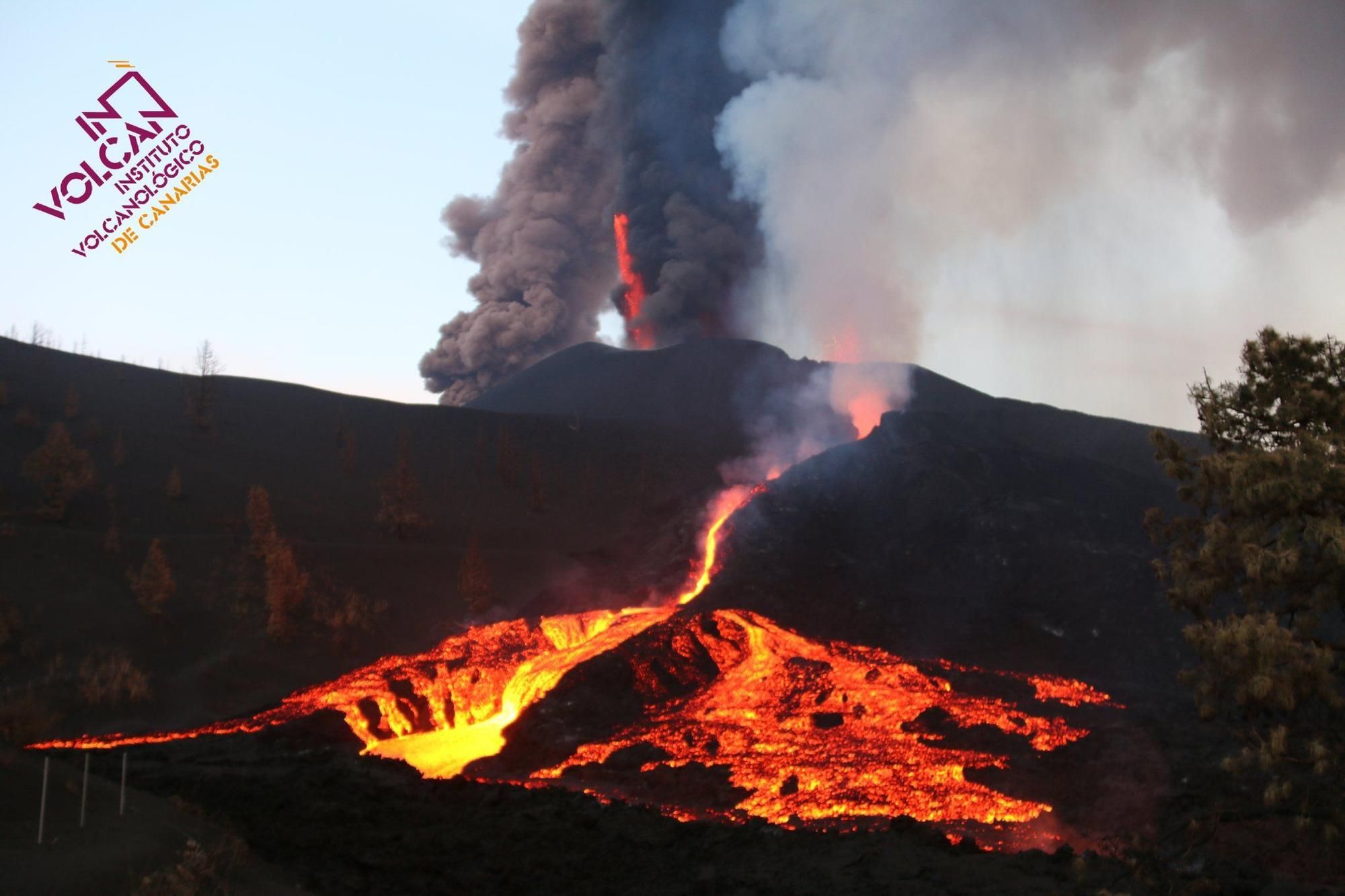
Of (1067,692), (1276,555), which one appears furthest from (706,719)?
(1276,555)

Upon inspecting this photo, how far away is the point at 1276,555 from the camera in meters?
13.4

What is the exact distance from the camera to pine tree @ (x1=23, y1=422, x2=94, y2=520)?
123 feet

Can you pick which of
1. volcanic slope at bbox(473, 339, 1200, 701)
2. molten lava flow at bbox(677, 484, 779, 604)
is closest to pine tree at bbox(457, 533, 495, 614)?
molten lava flow at bbox(677, 484, 779, 604)

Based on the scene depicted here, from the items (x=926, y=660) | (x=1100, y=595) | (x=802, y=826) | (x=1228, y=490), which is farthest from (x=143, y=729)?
(x=1100, y=595)

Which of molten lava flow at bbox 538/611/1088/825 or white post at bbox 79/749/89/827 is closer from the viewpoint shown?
white post at bbox 79/749/89/827

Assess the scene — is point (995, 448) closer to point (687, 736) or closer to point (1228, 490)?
point (687, 736)

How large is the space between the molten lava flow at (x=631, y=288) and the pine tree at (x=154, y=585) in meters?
60.4

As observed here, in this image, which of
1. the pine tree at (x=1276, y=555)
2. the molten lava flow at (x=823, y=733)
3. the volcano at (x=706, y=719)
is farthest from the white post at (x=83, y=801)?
the pine tree at (x=1276, y=555)

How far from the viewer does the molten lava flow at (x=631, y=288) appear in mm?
90438

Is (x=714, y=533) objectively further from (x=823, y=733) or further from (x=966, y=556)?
(x=823, y=733)

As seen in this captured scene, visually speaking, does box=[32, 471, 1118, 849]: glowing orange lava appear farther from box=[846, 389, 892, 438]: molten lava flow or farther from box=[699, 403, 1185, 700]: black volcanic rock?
box=[846, 389, 892, 438]: molten lava flow

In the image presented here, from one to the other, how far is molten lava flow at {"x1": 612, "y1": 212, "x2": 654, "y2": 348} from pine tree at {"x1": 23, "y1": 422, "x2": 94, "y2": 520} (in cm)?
5597

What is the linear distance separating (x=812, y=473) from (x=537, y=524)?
663 inches

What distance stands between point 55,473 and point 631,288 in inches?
2309
